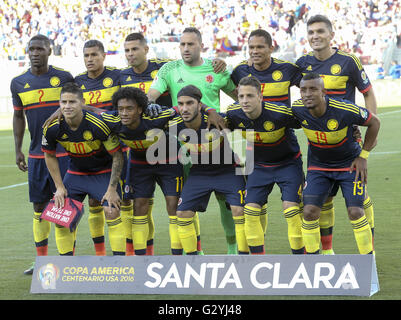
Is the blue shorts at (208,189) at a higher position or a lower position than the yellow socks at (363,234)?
higher

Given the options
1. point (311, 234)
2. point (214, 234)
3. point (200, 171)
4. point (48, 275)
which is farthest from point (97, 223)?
point (311, 234)

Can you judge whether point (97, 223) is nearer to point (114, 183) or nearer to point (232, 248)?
point (114, 183)

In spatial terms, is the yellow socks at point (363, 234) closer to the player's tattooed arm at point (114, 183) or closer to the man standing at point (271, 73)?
the man standing at point (271, 73)

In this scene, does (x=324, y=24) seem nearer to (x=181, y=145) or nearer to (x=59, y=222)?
(x=181, y=145)

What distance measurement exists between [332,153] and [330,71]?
888mm

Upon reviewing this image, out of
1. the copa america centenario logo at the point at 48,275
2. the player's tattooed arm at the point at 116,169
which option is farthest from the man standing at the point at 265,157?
the copa america centenario logo at the point at 48,275

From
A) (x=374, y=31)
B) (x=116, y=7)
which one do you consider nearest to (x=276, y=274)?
(x=374, y=31)

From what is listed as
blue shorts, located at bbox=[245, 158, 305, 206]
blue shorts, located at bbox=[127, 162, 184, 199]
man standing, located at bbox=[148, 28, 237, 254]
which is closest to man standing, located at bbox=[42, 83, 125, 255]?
blue shorts, located at bbox=[127, 162, 184, 199]

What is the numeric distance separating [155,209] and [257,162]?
354cm

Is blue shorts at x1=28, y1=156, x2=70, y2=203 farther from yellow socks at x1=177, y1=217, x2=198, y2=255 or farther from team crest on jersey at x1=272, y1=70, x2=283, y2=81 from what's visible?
team crest on jersey at x1=272, y1=70, x2=283, y2=81

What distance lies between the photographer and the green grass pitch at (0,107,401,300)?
18.9ft

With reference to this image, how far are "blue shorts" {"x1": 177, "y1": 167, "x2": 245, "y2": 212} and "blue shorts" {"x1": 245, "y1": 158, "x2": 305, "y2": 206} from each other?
11 centimetres

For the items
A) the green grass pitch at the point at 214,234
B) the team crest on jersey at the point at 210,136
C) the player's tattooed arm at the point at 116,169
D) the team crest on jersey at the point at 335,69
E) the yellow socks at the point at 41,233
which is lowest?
the green grass pitch at the point at 214,234

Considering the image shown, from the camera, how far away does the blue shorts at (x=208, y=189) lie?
6.30 m
